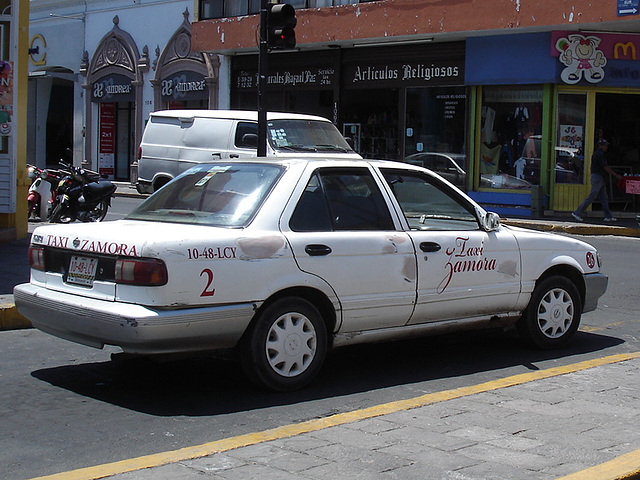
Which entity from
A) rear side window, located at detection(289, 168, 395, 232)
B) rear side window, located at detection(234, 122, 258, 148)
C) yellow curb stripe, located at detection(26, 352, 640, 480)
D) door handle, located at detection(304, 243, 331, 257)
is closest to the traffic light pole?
rear side window, located at detection(234, 122, 258, 148)

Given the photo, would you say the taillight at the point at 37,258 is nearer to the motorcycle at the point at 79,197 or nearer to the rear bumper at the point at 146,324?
the rear bumper at the point at 146,324

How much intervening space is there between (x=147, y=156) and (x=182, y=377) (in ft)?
41.9

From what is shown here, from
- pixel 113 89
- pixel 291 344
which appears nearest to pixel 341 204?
pixel 291 344

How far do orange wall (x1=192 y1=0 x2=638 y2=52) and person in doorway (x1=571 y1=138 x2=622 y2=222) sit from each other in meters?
2.69

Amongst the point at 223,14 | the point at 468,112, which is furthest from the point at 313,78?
the point at 468,112

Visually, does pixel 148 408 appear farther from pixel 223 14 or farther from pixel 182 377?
pixel 223 14

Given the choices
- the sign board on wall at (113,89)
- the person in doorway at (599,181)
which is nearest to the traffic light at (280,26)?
the person in doorway at (599,181)

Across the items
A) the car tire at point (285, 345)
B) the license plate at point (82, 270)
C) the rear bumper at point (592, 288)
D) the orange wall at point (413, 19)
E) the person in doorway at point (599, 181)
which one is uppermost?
the orange wall at point (413, 19)

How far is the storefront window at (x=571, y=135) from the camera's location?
2066 centimetres

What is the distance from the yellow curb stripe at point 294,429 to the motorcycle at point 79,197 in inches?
413

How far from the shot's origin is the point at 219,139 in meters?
17.3

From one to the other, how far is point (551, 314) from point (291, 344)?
2.54 metres

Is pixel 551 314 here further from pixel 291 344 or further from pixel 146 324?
pixel 146 324

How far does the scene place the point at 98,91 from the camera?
32.6 m
